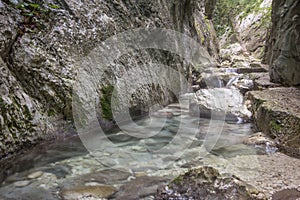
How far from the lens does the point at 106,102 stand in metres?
4.61

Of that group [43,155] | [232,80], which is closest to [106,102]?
[43,155]

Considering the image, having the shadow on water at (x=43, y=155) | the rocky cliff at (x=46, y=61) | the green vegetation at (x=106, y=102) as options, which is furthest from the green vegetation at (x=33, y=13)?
the shadow on water at (x=43, y=155)

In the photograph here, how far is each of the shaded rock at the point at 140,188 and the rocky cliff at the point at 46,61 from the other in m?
1.48

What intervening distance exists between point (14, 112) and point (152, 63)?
387 centimetres

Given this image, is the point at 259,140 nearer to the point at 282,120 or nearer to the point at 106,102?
the point at 282,120

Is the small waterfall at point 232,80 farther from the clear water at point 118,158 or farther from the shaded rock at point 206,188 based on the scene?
the shaded rock at point 206,188

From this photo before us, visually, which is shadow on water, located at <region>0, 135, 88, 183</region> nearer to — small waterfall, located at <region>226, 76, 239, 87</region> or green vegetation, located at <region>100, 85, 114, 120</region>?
green vegetation, located at <region>100, 85, 114, 120</region>

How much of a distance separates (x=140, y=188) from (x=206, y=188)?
69cm

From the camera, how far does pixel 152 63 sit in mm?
6461

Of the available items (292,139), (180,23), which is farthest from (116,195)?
(180,23)

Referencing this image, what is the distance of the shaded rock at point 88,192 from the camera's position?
2428 millimetres

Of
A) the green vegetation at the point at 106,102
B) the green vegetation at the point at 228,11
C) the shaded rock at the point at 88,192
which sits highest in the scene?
the green vegetation at the point at 228,11

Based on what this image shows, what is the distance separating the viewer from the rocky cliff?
3.23 m

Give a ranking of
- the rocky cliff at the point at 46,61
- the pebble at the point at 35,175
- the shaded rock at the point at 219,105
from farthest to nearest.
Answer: the shaded rock at the point at 219,105
the rocky cliff at the point at 46,61
the pebble at the point at 35,175
